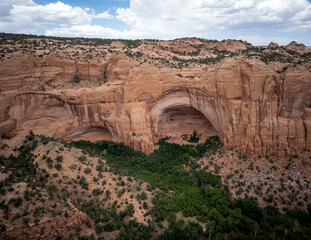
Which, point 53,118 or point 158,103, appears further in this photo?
point 158,103

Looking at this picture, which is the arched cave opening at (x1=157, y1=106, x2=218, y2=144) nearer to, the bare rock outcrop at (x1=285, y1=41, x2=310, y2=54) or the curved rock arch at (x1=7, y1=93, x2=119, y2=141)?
the curved rock arch at (x1=7, y1=93, x2=119, y2=141)

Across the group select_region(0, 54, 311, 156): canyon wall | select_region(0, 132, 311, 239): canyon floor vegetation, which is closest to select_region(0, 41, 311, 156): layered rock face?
select_region(0, 54, 311, 156): canyon wall

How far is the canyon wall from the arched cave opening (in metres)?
0.15

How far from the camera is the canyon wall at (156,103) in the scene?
21.9 meters

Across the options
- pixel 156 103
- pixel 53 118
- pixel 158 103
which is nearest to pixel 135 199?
pixel 156 103

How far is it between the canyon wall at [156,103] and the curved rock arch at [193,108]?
134 mm

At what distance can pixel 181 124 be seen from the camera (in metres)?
32.6

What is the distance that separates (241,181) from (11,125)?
24.7 meters

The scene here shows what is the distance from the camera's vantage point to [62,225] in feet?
48.0

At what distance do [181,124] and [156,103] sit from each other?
5827mm

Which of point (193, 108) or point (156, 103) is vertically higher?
point (156, 103)

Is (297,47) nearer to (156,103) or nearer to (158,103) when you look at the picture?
(158,103)

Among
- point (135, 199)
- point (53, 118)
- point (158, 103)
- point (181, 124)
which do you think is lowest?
point (135, 199)

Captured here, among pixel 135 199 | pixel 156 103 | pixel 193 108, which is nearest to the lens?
pixel 135 199
